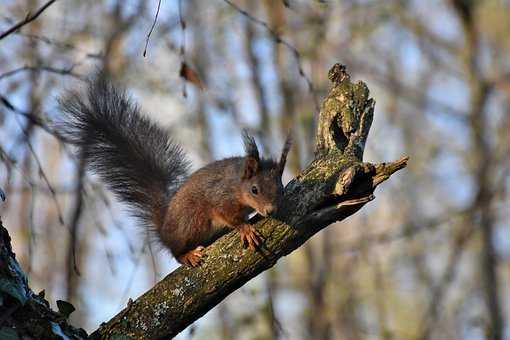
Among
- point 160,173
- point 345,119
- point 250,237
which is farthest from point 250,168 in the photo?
point 250,237

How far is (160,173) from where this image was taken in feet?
12.3

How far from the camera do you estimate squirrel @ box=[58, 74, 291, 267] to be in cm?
319

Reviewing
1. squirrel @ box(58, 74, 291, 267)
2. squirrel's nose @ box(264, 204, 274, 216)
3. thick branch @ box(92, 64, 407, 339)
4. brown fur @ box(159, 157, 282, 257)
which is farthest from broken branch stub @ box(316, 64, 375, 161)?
brown fur @ box(159, 157, 282, 257)

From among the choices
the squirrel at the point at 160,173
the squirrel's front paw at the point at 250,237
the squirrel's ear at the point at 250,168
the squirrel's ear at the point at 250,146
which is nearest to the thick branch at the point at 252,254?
the squirrel's front paw at the point at 250,237

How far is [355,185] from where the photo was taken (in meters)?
2.42

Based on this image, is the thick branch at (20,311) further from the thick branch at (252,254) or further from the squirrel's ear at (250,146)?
the squirrel's ear at (250,146)

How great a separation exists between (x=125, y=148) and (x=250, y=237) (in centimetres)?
119

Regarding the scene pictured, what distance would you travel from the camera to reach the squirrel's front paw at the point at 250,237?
2.44 m

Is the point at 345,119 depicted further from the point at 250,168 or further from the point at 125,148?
the point at 125,148

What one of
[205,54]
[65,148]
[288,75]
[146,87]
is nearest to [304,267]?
[288,75]

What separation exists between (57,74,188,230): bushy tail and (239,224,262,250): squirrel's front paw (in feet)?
3.24

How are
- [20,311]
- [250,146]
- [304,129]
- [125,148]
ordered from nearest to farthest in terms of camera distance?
[20,311], [250,146], [125,148], [304,129]

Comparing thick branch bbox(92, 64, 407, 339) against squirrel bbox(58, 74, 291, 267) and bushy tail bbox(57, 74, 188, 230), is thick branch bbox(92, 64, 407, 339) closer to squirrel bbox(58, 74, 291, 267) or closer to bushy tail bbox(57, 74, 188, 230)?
squirrel bbox(58, 74, 291, 267)

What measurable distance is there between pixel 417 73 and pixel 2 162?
39.0ft
